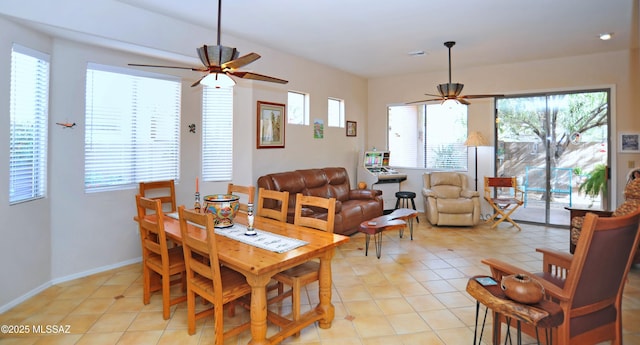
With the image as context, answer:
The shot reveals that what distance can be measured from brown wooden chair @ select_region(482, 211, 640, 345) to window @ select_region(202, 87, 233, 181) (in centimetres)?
394

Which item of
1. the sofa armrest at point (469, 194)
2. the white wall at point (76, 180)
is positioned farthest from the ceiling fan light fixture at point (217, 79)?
the sofa armrest at point (469, 194)

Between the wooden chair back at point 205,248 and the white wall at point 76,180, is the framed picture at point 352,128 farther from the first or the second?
the wooden chair back at point 205,248

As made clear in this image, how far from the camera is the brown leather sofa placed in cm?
482

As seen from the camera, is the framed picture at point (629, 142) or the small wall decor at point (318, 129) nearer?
the framed picture at point (629, 142)

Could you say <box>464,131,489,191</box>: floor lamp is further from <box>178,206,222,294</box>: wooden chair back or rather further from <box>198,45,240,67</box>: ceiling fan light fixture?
<box>178,206,222,294</box>: wooden chair back

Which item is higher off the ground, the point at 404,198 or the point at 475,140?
the point at 475,140

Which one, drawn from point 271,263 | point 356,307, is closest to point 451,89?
point 356,307

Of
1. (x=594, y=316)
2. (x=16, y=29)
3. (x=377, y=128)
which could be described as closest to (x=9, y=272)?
(x=16, y=29)

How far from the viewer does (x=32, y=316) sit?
2.78 metres

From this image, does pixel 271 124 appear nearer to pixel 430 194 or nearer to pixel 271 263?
pixel 430 194

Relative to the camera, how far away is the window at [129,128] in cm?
367

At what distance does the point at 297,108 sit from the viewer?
5.79 m

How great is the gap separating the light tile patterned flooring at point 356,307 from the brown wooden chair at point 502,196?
1378 mm

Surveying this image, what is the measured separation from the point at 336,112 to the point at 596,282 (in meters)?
5.38
